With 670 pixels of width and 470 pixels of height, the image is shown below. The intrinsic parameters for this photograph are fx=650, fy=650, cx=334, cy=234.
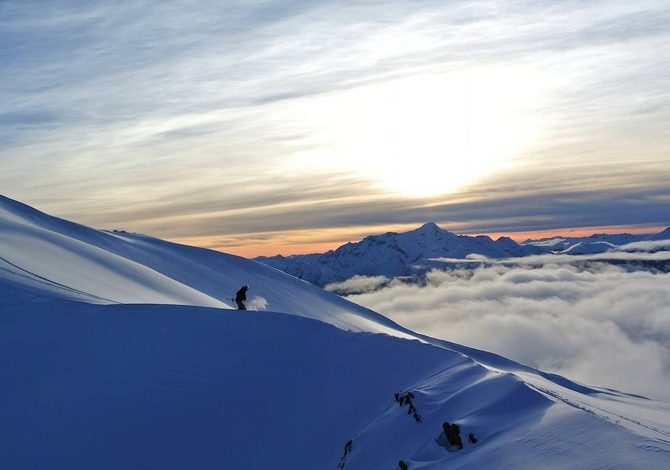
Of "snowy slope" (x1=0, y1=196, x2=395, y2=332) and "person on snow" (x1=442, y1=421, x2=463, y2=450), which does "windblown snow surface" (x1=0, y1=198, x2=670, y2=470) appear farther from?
"snowy slope" (x1=0, y1=196, x2=395, y2=332)

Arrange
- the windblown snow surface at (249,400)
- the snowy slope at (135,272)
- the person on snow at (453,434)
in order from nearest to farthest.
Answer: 1. the windblown snow surface at (249,400)
2. the person on snow at (453,434)
3. the snowy slope at (135,272)

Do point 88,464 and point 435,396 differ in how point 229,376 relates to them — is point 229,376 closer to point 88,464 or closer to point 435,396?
point 88,464

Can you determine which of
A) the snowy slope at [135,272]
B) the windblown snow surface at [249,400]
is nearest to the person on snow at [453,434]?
the windblown snow surface at [249,400]

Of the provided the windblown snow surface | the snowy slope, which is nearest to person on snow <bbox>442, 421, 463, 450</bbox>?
the windblown snow surface

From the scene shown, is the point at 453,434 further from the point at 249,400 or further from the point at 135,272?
the point at 135,272

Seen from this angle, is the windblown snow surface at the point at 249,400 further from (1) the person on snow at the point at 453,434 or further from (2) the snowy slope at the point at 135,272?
(2) the snowy slope at the point at 135,272

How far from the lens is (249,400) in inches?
711

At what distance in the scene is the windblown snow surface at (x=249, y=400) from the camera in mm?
12281

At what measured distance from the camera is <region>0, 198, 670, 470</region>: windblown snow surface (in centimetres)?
1228

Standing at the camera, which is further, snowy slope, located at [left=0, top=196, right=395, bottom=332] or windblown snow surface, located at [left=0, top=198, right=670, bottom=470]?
snowy slope, located at [left=0, top=196, right=395, bottom=332]

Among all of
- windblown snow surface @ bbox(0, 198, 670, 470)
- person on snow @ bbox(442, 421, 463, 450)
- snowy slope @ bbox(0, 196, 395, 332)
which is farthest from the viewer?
snowy slope @ bbox(0, 196, 395, 332)

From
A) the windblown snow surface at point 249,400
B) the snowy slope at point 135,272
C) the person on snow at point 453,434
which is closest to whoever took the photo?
the windblown snow surface at point 249,400

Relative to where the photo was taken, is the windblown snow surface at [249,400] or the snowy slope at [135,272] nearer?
the windblown snow surface at [249,400]

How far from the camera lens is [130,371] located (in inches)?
722
